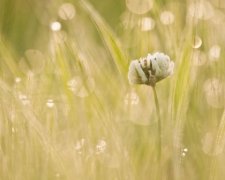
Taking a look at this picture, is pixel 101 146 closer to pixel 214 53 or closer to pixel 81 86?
pixel 81 86

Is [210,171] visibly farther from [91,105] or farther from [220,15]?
[220,15]

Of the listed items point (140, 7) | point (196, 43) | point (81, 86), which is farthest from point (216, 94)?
point (140, 7)

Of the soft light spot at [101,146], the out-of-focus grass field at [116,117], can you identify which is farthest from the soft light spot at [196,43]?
the soft light spot at [101,146]

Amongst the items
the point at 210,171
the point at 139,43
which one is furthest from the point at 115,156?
the point at 139,43

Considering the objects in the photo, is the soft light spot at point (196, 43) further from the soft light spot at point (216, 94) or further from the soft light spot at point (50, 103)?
the soft light spot at point (50, 103)

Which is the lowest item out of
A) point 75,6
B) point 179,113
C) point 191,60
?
point 179,113

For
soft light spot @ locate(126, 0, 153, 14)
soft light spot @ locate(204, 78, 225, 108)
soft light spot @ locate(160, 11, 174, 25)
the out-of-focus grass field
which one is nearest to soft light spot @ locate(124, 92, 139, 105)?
the out-of-focus grass field
